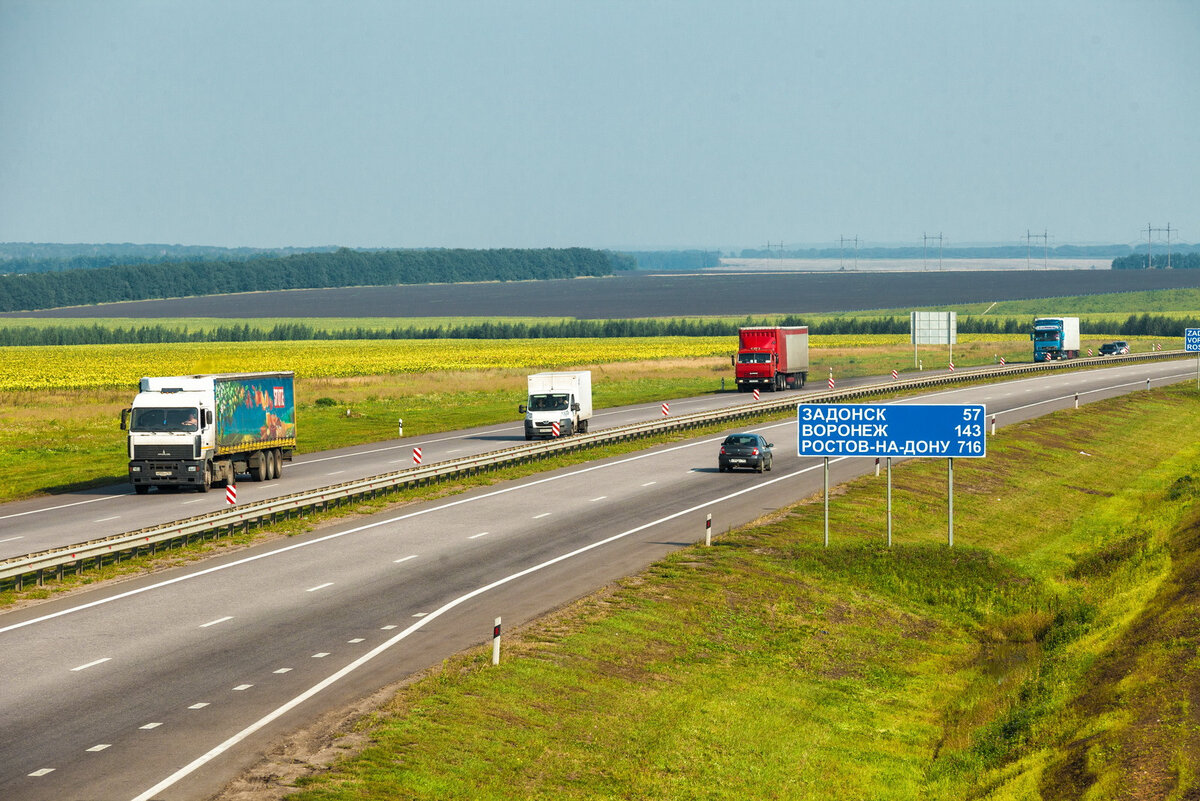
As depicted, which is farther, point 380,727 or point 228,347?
point 228,347

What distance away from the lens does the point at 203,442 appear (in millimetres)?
46375

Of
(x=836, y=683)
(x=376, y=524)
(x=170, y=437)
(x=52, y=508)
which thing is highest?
(x=170, y=437)

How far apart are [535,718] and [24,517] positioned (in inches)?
1048

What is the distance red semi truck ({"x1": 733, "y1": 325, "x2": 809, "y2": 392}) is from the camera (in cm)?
8869

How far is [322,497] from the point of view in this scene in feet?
138

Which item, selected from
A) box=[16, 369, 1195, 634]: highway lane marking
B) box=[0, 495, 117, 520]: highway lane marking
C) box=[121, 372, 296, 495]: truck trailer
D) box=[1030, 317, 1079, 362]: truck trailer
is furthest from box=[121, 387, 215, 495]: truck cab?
box=[1030, 317, 1079, 362]: truck trailer

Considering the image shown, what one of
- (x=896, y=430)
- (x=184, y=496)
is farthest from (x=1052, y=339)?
(x=184, y=496)

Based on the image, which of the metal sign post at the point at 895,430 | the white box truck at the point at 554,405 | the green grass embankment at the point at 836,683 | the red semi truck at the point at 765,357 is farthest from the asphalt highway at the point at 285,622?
the red semi truck at the point at 765,357

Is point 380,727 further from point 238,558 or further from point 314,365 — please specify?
point 314,365

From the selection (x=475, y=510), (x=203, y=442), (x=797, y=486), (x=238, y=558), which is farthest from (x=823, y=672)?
(x=203, y=442)

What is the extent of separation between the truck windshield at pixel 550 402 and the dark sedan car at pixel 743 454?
1166cm

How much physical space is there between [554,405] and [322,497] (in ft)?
71.9

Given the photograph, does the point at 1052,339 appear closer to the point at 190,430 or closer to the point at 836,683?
the point at 190,430

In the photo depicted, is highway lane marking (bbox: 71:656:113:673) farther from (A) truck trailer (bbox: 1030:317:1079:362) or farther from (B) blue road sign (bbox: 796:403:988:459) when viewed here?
(A) truck trailer (bbox: 1030:317:1079:362)
